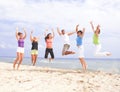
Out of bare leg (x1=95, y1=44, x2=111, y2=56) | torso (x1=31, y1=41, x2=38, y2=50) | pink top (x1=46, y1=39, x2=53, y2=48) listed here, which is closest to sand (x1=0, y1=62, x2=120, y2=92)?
bare leg (x1=95, y1=44, x2=111, y2=56)

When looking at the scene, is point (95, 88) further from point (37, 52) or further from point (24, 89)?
point (37, 52)

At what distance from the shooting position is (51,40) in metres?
20.5

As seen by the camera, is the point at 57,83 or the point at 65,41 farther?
the point at 65,41

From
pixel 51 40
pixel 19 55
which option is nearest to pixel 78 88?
pixel 19 55

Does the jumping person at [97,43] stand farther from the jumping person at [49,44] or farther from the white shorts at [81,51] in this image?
the jumping person at [49,44]

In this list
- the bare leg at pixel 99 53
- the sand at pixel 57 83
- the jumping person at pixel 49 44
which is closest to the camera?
the sand at pixel 57 83

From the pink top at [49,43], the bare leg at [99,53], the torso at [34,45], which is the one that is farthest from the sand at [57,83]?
the torso at [34,45]

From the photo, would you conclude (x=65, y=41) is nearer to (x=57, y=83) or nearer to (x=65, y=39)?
(x=65, y=39)

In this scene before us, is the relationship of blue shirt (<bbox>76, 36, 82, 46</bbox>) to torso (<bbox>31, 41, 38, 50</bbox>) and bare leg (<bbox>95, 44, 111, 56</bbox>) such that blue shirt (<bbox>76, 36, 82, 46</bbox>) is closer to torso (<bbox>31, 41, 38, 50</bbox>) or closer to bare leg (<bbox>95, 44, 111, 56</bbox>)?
bare leg (<bbox>95, 44, 111, 56</bbox>)

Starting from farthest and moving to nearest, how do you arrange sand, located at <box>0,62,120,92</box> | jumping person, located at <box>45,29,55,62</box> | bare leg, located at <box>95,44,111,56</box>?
jumping person, located at <box>45,29,55,62</box>
bare leg, located at <box>95,44,111,56</box>
sand, located at <box>0,62,120,92</box>

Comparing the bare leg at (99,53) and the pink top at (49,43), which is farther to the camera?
the pink top at (49,43)

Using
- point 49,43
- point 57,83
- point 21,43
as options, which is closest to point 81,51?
point 21,43

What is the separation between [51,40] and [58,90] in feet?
24.0

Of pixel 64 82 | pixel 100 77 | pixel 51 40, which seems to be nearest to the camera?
pixel 64 82
